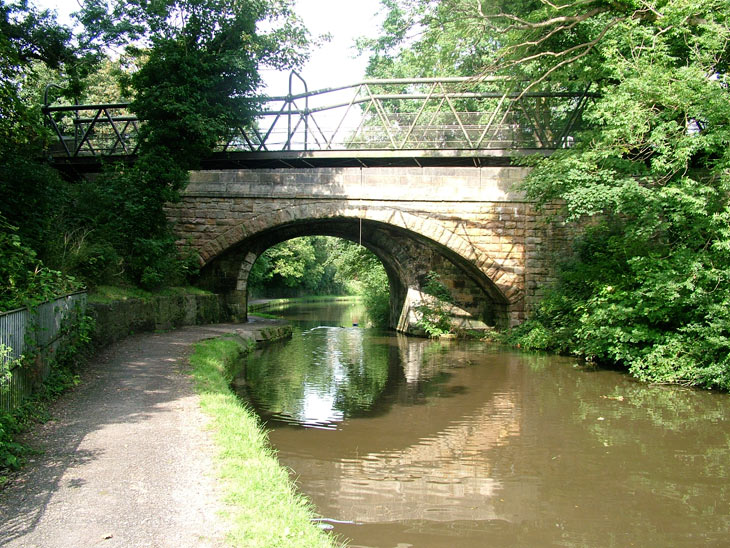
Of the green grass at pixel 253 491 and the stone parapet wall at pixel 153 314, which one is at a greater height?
the stone parapet wall at pixel 153 314

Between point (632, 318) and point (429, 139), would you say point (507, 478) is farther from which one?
point (429, 139)

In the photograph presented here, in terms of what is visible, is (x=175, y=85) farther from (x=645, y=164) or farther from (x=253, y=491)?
(x=253, y=491)

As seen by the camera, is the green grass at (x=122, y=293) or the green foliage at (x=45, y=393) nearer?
the green foliage at (x=45, y=393)

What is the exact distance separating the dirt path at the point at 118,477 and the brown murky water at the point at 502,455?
41.4 inches

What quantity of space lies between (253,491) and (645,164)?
9358 mm

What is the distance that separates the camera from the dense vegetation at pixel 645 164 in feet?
27.8

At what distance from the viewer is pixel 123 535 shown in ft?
9.86

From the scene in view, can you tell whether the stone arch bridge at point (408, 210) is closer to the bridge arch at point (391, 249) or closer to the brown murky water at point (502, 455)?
the bridge arch at point (391, 249)

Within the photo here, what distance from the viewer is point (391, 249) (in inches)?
666

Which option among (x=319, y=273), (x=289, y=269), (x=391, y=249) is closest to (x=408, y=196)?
(x=391, y=249)

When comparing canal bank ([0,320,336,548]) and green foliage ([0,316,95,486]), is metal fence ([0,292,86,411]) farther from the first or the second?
canal bank ([0,320,336,548])

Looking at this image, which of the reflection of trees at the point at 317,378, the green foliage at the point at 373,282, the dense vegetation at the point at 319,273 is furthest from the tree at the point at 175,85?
the green foliage at the point at 373,282

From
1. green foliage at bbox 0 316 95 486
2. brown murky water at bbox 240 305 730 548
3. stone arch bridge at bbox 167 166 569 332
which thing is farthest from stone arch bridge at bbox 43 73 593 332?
green foliage at bbox 0 316 95 486

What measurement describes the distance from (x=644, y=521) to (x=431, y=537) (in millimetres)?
1653
